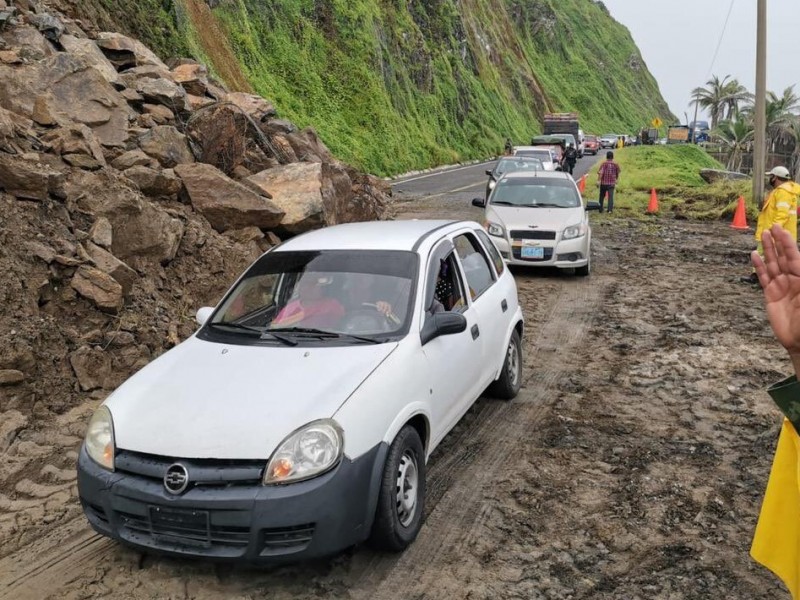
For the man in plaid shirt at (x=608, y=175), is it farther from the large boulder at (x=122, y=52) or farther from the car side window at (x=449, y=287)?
the car side window at (x=449, y=287)

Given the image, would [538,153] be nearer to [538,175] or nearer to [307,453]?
[538,175]

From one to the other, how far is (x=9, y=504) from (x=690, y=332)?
7155 millimetres

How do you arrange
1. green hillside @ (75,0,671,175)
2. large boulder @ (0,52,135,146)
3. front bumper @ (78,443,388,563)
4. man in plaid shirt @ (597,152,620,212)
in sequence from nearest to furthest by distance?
front bumper @ (78,443,388,563)
large boulder @ (0,52,135,146)
man in plaid shirt @ (597,152,620,212)
green hillside @ (75,0,671,175)

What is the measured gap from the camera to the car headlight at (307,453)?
11.0 feet

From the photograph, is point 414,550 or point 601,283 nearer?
point 414,550

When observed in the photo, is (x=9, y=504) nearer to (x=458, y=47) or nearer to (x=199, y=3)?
(x=199, y=3)

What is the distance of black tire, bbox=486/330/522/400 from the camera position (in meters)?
6.04

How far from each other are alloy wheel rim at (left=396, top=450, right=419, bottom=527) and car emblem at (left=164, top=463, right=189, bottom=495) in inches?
43.8

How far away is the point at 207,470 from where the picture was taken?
3.37 metres

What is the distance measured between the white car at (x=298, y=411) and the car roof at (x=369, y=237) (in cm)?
3

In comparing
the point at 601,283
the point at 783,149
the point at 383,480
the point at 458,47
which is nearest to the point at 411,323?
the point at 383,480

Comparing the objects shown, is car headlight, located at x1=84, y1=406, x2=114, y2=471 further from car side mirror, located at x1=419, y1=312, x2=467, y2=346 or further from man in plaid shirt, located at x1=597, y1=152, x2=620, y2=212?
man in plaid shirt, located at x1=597, y1=152, x2=620, y2=212

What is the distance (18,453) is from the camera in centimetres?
507

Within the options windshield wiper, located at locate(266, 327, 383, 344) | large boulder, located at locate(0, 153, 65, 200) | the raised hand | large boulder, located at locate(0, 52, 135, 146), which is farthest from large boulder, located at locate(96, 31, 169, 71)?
the raised hand
